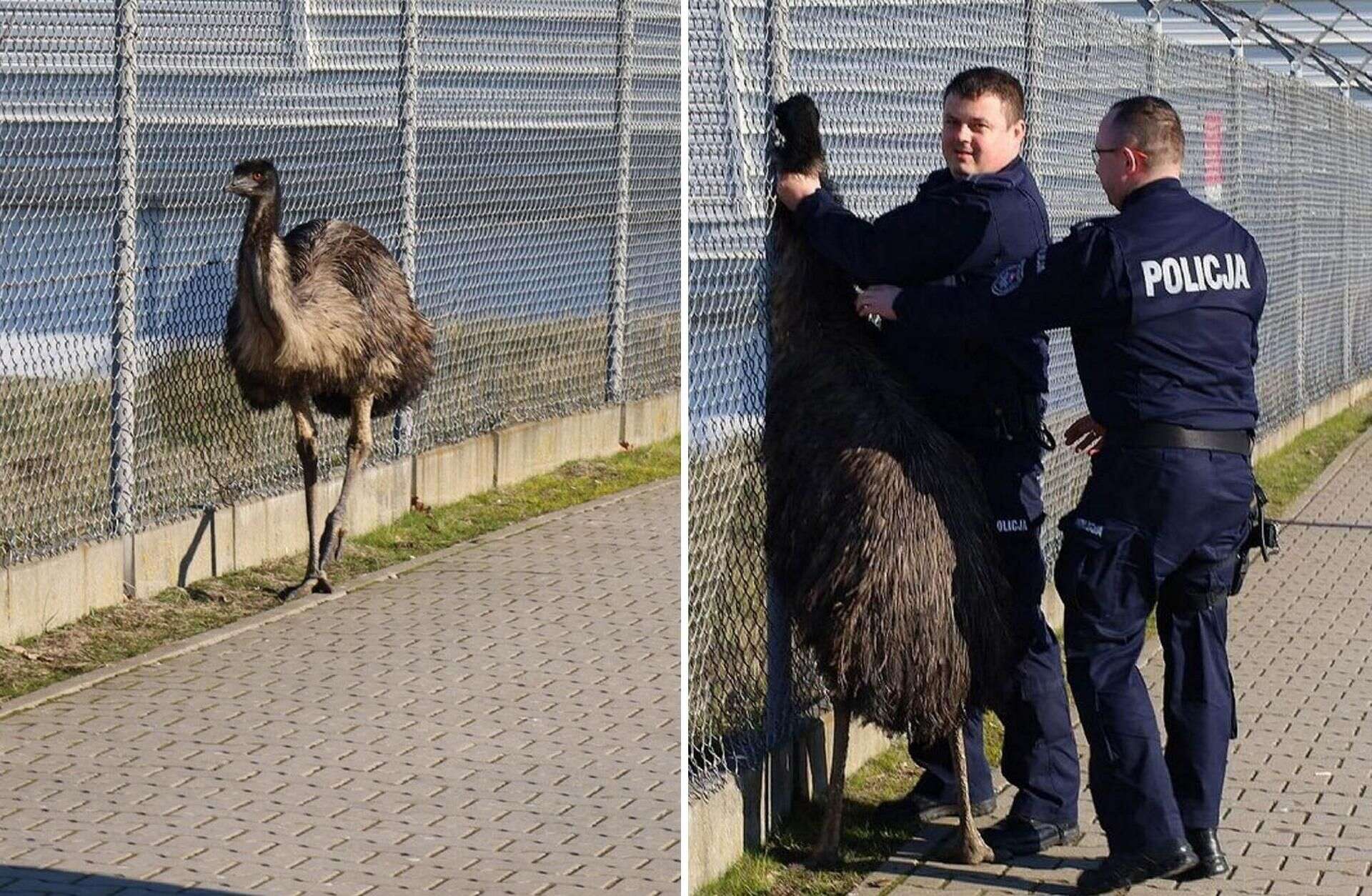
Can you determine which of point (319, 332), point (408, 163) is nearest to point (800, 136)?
point (319, 332)

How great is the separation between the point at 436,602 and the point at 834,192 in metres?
3.94

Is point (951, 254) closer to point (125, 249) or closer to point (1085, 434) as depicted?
point (1085, 434)

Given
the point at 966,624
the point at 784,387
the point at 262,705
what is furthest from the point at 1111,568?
the point at 262,705

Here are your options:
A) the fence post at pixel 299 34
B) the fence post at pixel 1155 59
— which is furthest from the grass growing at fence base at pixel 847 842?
the fence post at pixel 299 34

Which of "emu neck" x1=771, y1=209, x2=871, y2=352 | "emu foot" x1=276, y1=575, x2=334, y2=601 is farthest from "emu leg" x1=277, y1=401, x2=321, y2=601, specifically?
"emu neck" x1=771, y1=209, x2=871, y2=352

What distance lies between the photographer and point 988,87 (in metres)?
6.08

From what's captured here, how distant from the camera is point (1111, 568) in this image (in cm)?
588

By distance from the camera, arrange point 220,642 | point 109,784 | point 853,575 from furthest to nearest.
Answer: point 220,642
point 109,784
point 853,575

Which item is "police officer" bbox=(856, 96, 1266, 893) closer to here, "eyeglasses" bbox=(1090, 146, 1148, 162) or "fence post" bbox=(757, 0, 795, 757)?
"eyeglasses" bbox=(1090, 146, 1148, 162)

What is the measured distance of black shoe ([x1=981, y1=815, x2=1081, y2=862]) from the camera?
625 cm

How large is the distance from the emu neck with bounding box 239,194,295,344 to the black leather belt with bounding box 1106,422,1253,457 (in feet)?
15.1

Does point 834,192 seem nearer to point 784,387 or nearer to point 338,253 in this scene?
point 784,387

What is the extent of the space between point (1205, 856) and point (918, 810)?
0.86 meters

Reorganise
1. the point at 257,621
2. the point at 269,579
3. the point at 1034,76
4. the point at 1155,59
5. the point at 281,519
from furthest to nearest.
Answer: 1. the point at 1155,59
2. the point at 281,519
3. the point at 269,579
4. the point at 1034,76
5. the point at 257,621
